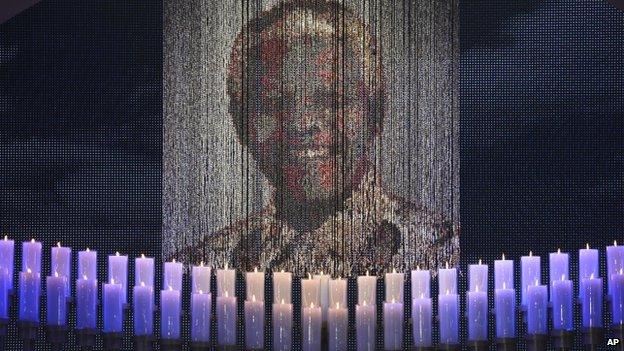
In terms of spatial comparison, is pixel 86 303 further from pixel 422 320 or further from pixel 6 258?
pixel 422 320

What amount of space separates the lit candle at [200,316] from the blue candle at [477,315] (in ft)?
3.87

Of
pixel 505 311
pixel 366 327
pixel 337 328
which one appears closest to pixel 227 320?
pixel 337 328

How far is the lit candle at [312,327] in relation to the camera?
17.9 ft

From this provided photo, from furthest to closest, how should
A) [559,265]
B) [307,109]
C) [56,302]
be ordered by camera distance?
[307,109] → [56,302] → [559,265]

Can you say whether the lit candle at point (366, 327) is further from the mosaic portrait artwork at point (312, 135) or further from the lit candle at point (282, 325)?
the mosaic portrait artwork at point (312, 135)

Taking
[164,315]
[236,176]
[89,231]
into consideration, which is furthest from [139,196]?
[164,315]

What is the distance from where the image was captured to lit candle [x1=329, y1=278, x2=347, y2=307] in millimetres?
5488

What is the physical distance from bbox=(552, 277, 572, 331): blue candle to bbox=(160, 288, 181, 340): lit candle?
1.71 m

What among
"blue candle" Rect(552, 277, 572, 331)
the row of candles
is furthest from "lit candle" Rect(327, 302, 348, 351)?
"blue candle" Rect(552, 277, 572, 331)

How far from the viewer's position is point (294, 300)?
22.2ft

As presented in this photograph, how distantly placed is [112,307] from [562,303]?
2044 mm

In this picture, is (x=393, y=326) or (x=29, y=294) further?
(x=29, y=294)

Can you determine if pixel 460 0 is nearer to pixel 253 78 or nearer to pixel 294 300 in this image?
pixel 253 78

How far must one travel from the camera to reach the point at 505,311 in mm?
5551
